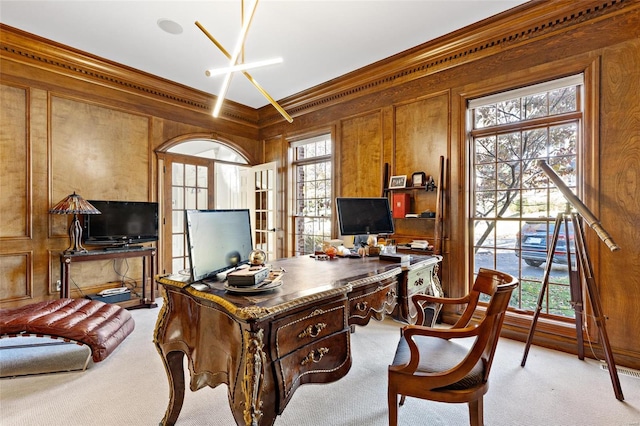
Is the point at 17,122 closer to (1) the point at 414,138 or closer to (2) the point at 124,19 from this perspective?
(2) the point at 124,19

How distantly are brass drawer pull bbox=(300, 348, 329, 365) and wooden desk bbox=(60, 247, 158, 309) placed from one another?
11.2 feet

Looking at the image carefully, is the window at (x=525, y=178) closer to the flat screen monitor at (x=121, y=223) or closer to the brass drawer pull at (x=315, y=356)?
the brass drawer pull at (x=315, y=356)

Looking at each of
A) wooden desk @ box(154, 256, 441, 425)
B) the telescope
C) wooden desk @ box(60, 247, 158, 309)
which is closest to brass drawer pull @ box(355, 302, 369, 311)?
wooden desk @ box(154, 256, 441, 425)

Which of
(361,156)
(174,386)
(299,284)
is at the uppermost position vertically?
(361,156)

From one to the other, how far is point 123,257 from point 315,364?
3497 mm

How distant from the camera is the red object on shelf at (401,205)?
376 centimetres

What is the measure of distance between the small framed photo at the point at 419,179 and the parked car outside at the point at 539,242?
1.10m

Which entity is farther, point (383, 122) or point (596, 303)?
point (383, 122)

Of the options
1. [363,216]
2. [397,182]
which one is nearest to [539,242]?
[397,182]

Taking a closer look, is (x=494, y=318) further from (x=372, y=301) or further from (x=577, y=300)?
(x=577, y=300)

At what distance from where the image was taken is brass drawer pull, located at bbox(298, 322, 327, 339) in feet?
4.49

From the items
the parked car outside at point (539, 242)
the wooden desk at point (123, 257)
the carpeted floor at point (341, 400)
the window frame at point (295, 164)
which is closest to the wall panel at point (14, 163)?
the wooden desk at point (123, 257)

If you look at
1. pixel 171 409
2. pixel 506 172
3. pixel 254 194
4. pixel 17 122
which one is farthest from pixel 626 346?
pixel 17 122

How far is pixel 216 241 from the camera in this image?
5.19ft
